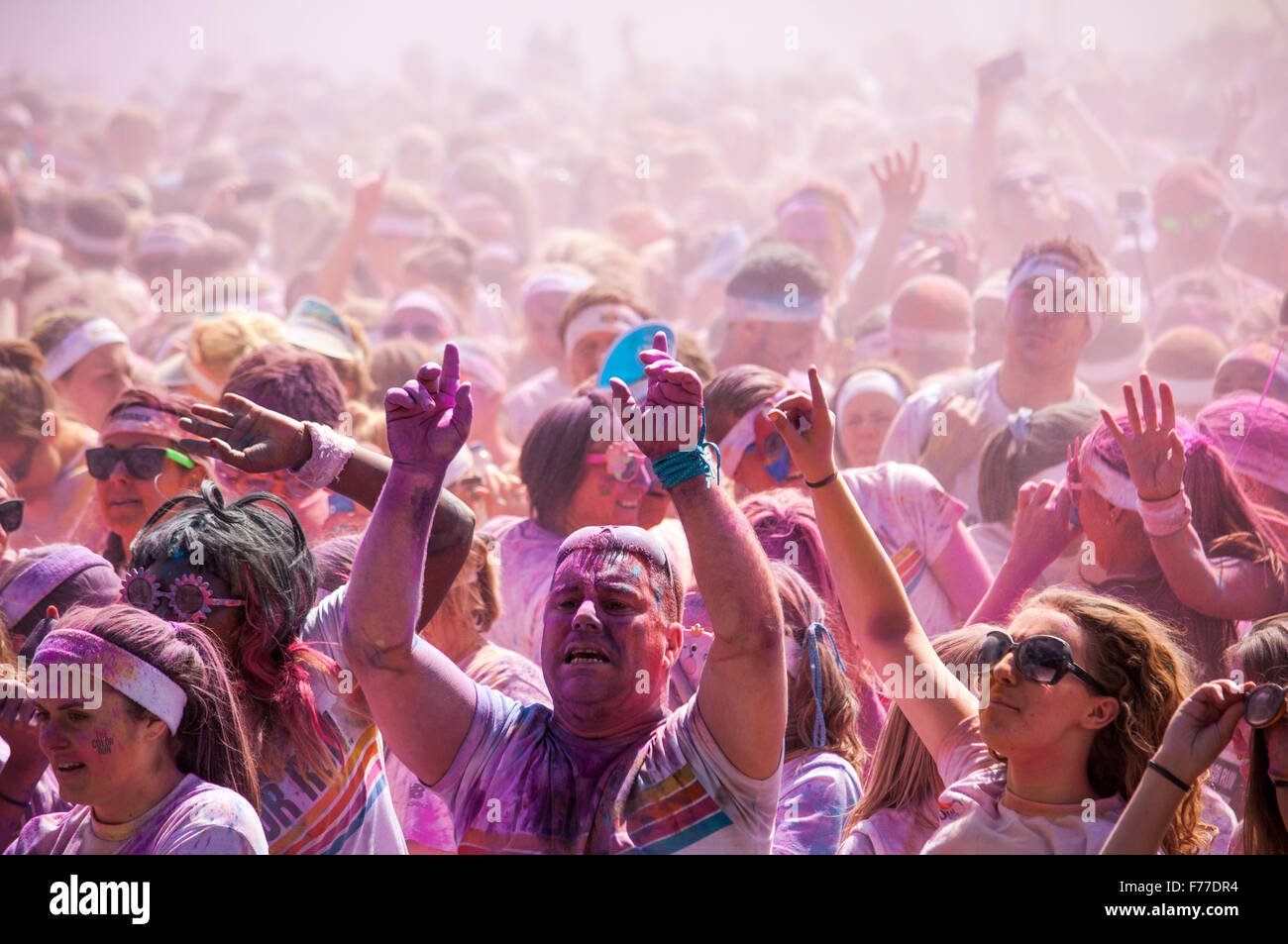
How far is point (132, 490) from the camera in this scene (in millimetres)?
3572

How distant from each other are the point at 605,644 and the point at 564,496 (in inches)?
54.2

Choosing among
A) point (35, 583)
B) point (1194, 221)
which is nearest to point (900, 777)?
point (35, 583)

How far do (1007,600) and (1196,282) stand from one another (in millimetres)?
4744

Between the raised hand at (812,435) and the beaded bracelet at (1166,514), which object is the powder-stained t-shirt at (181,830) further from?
the beaded bracelet at (1166,514)

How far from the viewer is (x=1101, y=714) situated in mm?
2363

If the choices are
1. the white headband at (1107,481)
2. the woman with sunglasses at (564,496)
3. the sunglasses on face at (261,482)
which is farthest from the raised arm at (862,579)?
the sunglasses on face at (261,482)

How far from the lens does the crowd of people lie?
2.24 meters

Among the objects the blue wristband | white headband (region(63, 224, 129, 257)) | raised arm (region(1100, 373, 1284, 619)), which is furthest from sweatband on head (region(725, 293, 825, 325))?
white headband (region(63, 224, 129, 257))

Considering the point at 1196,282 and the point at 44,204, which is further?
the point at 44,204

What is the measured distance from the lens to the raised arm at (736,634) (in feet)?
7.10

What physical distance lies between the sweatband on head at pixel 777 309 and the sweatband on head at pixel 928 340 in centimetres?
46

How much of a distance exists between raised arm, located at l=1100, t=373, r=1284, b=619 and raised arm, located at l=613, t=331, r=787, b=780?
1.27 metres
